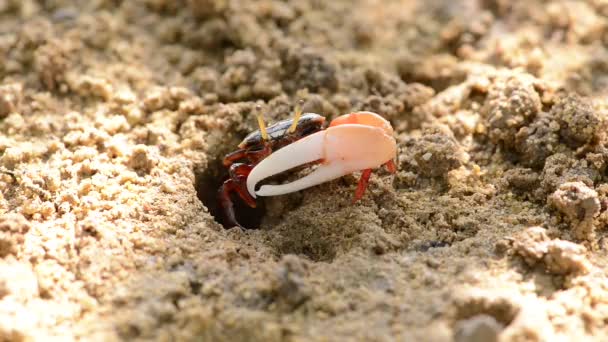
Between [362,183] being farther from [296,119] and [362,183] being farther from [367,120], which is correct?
[296,119]

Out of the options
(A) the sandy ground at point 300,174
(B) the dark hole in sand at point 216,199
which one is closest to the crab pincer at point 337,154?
(A) the sandy ground at point 300,174

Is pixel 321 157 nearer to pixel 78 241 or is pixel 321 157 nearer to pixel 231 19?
pixel 78 241

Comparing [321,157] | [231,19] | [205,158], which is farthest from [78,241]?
[231,19]

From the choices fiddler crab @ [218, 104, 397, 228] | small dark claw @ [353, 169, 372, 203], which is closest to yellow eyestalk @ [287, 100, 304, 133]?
fiddler crab @ [218, 104, 397, 228]

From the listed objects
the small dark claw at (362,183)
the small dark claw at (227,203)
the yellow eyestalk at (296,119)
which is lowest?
the small dark claw at (362,183)

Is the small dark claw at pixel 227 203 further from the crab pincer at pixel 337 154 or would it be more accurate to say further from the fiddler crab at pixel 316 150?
the crab pincer at pixel 337 154

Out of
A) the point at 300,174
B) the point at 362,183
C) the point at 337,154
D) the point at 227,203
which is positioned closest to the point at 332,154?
the point at 337,154

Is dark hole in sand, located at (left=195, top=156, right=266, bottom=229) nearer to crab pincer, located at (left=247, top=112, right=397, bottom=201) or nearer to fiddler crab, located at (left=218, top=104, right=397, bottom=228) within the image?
fiddler crab, located at (left=218, top=104, right=397, bottom=228)
